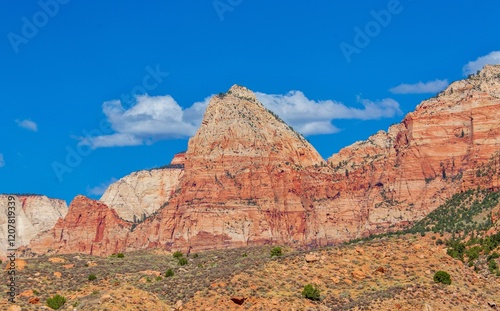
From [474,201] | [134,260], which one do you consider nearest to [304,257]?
[134,260]

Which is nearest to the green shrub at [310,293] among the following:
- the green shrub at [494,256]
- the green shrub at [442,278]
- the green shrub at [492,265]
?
the green shrub at [442,278]

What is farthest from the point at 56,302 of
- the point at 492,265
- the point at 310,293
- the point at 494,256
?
the point at 494,256

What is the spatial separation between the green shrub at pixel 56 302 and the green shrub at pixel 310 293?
21230mm

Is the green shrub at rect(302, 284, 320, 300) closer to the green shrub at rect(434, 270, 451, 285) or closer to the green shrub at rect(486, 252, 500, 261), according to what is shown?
the green shrub at rect(434, 270, 451, 285)

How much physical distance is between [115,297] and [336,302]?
18.2m

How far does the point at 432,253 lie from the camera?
85.5 m

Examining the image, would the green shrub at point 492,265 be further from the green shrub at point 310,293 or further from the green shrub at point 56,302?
the green shrub at point 56,302

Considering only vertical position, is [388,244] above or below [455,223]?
below

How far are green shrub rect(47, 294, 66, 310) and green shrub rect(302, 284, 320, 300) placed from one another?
21230 mm

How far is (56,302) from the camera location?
76.8 m

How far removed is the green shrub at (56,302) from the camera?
76312 millimetres

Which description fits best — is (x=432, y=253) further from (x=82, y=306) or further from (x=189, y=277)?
(x=82, y=306)

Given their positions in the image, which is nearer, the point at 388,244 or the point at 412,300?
the point at 412,300

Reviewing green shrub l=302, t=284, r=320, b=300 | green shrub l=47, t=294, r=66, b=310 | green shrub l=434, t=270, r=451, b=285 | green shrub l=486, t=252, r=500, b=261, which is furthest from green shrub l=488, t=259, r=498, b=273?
green shrub l=47, t=294, r=66, b=310
